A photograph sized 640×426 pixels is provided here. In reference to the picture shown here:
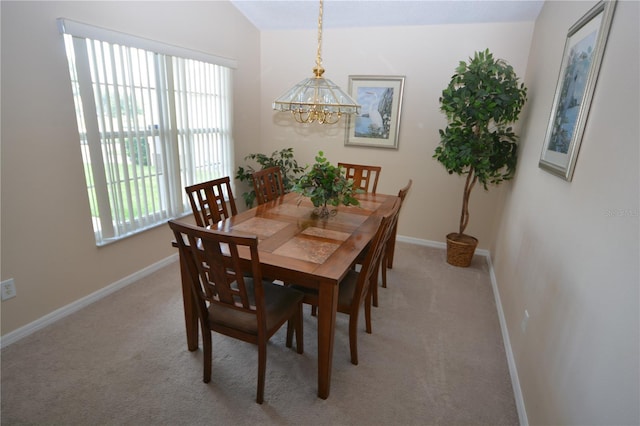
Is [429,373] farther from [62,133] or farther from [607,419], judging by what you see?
[62,133]

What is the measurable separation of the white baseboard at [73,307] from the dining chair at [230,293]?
133 cm

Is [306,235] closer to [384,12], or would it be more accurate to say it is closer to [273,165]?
[273,165]

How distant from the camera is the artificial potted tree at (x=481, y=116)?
2863 millimetres

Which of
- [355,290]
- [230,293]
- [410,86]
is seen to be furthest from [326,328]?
[410,86]

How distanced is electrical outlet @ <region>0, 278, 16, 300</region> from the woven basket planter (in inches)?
142

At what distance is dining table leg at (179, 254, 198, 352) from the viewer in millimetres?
1981

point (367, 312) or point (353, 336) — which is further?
point (367, 312)

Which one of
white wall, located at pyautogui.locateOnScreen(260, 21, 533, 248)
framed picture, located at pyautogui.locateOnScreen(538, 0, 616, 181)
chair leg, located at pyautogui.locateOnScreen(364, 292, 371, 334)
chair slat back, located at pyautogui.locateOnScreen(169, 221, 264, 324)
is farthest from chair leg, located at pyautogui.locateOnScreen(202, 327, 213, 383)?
white wall, located at pyautogui.locateOnScreen(260, 21, 533, 248)

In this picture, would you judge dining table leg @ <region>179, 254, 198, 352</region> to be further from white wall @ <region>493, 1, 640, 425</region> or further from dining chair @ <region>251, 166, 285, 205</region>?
white wall @ <region>493, 1, 640, 425</region>

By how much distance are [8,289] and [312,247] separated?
6.34ft

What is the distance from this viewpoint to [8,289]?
82.4 inches

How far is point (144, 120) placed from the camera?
9.32 feet

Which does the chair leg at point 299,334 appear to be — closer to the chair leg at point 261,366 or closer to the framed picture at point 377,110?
the chair leg at point 261,366

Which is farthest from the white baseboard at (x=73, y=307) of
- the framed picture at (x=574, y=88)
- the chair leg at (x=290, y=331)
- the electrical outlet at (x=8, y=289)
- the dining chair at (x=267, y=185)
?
the framed picture at (x=574, y=88)
